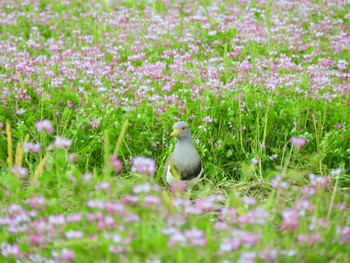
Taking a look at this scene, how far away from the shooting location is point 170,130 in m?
5.50

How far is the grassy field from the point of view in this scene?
2580 mm

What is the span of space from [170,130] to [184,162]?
100 centimetres

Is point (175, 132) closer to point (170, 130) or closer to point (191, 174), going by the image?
point (191, 174)

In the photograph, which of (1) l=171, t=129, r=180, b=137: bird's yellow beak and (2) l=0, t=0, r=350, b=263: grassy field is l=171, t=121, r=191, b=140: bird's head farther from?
(2) l=0, t=0, r=350, b=263: grassy field

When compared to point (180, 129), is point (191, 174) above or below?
below

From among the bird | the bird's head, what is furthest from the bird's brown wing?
the bird's head

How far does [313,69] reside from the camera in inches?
269

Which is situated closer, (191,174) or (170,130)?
(191,174)

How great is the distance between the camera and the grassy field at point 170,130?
8.46ft

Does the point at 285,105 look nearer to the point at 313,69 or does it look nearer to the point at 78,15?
the point at 313,69

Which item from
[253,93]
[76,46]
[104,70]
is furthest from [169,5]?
[253,93]

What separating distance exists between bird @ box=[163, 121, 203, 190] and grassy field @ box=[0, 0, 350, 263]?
0.29m

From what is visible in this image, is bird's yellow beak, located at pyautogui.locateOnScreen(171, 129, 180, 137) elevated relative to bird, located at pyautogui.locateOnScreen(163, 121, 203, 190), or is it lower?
elevated

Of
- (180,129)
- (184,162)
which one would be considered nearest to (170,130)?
(180,129)
